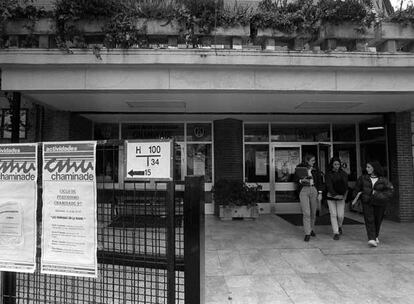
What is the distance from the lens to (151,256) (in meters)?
2.81

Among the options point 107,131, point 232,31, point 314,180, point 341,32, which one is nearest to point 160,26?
point 232,31

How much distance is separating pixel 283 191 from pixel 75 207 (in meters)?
10.0

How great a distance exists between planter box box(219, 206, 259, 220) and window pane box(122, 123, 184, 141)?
2.66m

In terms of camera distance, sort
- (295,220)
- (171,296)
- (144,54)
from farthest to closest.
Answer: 1. (295,220)
2. (144,54)
3. (171,296)

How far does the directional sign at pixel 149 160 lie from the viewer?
8.68 feet

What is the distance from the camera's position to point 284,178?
12.4m

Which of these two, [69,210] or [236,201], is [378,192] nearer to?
[236,201]

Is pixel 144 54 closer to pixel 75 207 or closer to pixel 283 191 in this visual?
pixel 75 207

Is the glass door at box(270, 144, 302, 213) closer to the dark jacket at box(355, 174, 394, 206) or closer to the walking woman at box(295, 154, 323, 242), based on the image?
the walking woman at box(295, 154, 323, 242)

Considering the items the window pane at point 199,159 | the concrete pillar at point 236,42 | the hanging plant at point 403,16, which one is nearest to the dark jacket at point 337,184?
the hanging plant at point 403,16

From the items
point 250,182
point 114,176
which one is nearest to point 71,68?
point 114,176

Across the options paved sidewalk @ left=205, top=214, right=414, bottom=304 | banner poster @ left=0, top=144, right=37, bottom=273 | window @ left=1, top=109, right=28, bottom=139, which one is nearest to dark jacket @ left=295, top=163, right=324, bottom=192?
paved sidewalk @ left=205, top=214, right=414, bottom=304

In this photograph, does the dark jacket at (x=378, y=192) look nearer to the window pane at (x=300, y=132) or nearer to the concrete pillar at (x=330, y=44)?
the concrete pillar at (x=330, y=44)

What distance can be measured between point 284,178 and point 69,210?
10.1 m
